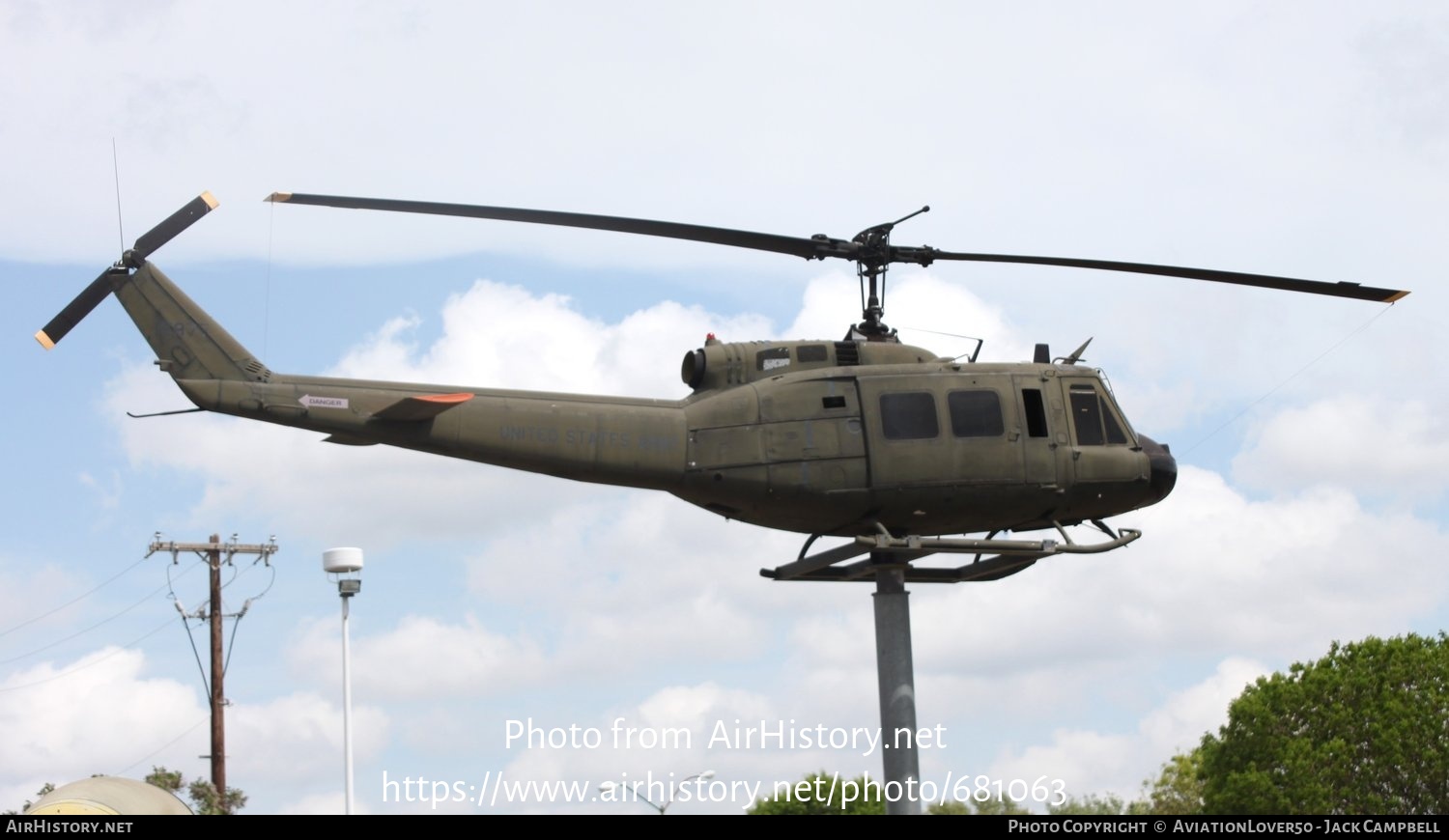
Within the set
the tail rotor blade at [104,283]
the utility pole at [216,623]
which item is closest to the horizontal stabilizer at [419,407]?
the tail rotor blade at [104,283]

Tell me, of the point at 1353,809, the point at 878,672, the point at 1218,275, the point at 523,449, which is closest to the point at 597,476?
the point at 523,449

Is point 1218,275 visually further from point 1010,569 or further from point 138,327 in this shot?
point 138,327

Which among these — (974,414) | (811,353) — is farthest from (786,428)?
(974,414)

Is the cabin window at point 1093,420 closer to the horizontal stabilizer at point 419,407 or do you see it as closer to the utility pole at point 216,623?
the horizontal stabilizer at point 419,407

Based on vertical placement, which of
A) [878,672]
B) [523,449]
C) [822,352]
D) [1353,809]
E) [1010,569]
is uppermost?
[822,352]

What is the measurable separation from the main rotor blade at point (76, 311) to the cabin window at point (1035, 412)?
40.7 ft

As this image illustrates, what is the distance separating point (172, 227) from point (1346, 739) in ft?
141

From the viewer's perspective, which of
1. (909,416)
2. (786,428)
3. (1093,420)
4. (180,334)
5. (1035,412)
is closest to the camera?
(180,334)

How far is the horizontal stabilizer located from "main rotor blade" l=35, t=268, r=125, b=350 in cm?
423

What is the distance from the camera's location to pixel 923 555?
21984mm

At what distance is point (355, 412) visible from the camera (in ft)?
65.5

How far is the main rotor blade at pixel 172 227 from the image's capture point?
68.5ft

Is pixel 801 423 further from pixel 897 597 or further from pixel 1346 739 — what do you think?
pixel 1346 739
